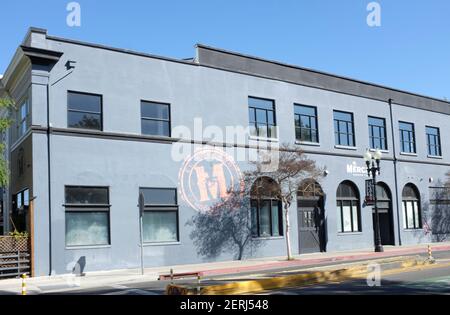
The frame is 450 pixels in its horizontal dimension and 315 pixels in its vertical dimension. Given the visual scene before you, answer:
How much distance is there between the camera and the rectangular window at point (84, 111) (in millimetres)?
21594

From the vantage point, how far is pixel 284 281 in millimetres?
12891

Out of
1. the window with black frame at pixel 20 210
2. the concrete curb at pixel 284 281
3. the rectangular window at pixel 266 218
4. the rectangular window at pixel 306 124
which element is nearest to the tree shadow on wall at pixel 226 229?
the rectangular window at pixel 266 218

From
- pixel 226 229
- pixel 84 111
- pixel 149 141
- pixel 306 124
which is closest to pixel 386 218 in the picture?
pixel 306 124

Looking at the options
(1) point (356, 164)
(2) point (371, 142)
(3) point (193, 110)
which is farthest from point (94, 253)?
(2) point (371, 142)

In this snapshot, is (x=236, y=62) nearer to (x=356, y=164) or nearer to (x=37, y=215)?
(x=356, y=164)

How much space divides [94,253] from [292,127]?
1255 centimetres

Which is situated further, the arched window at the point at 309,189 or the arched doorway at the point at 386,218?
the arched doorway at the point at 386,218

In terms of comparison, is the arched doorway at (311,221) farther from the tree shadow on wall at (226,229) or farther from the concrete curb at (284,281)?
the concrete curb at (284,281)

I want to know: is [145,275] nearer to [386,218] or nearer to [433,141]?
[386,218]

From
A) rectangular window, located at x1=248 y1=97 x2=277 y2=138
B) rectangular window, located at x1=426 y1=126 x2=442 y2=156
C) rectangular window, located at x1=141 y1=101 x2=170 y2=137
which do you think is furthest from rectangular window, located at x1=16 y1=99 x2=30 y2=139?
rectangular window, located at x1=426 y1=126 x2=442 y2=156

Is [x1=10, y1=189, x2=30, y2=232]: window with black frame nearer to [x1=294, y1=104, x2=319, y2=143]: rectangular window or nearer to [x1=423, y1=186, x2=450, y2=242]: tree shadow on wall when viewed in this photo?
[x1=294, y1=104, x2=319, y2=143]: rectangular window

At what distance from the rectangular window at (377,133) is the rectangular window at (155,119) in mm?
14303

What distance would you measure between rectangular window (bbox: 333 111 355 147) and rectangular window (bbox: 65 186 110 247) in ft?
48.5

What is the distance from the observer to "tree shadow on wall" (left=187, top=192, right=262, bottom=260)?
2406cm
